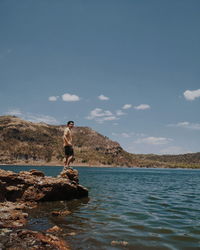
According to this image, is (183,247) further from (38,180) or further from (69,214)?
(38,180)

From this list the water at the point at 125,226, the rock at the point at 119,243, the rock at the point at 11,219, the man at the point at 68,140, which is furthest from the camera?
the man at the point at 68,140

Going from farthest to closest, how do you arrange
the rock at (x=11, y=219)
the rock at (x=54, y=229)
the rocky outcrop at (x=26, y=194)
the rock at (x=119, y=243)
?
the rock at (x=11, y=219) → the rock at (x=54, y=229) → the rocky outcrop at (x=26, y=194) → the rock at (x=119, y=243)

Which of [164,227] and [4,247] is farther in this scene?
[164,227]

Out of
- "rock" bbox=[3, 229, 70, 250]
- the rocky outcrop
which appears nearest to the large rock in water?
the rocky outcrop

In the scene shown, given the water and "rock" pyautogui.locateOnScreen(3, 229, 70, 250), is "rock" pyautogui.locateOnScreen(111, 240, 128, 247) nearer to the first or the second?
the water

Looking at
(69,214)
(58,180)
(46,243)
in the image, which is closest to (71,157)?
(58,180)

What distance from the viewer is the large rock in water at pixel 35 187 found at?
20406 millimetres

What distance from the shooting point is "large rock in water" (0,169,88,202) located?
66.9 ft

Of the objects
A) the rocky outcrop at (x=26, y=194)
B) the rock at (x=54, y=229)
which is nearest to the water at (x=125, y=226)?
the rock at (x=54, y=229)

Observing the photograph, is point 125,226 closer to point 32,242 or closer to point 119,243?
point 119,243

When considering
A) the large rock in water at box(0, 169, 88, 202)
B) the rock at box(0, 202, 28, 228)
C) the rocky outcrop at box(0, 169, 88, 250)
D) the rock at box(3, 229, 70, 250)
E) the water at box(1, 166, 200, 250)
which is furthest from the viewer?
the large rock in water at box(0, 169, 88, 202)

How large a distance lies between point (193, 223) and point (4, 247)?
10694mm

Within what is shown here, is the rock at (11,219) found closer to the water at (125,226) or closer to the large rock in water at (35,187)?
the water at (125,226)

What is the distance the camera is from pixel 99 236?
1135 centimetres
